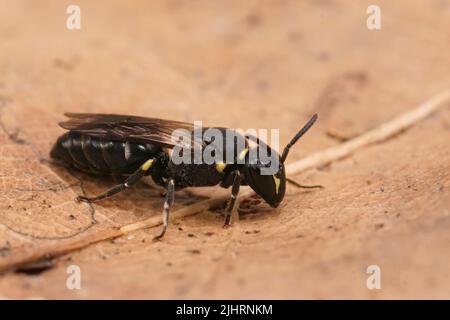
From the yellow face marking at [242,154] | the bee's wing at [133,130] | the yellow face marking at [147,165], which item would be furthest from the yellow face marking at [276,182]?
the yellow face marking at [147,165]

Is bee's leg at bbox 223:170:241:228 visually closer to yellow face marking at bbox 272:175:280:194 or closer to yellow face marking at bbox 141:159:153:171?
yellow face marking at bbox 272:175:280:194

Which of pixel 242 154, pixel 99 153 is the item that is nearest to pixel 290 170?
pixel 242 154

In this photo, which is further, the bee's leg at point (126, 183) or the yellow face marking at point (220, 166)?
the yellow face marking at point (220, 166)

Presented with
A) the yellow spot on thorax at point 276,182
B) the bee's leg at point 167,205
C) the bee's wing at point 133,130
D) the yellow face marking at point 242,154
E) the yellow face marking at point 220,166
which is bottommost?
the bee's leg at point 167,205

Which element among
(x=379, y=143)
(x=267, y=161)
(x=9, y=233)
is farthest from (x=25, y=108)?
(x=379, y=143)

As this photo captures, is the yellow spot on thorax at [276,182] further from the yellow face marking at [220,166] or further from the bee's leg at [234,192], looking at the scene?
the yellow face marking at [220,166]

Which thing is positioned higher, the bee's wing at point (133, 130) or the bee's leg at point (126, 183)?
the bee's wing at point (133, 130)
